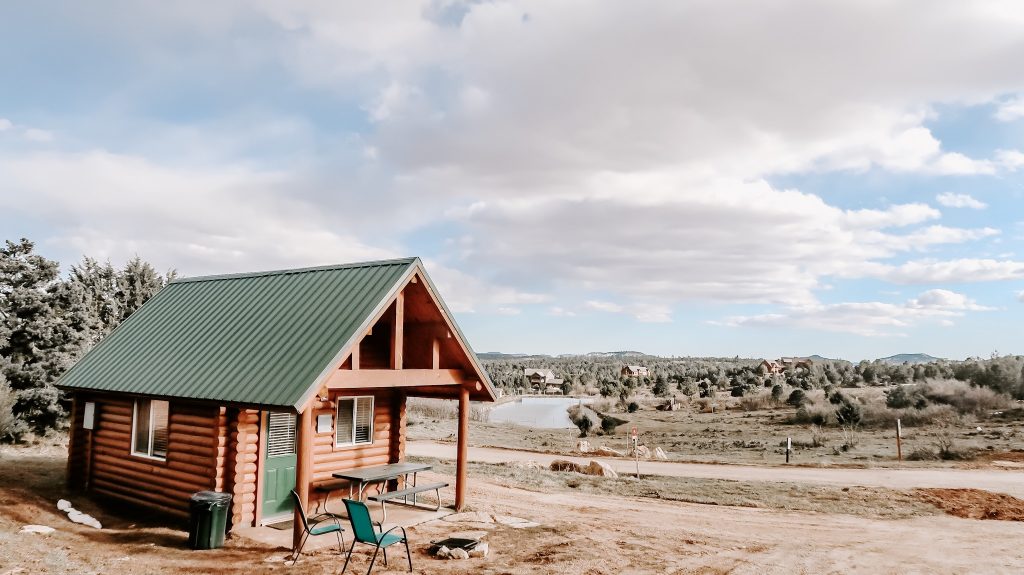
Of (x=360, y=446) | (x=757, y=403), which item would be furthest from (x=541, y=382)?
(x=360, y=446)

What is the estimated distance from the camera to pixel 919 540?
13766 millimetres

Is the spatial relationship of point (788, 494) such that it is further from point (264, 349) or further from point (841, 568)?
point (264, 349)

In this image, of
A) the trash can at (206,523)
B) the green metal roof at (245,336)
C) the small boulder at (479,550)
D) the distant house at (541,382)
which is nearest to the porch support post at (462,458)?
the small boulder at (479,550)

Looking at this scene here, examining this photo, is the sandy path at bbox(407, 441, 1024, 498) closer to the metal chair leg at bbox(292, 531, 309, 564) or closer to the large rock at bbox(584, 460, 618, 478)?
the large rock at bbox(584, 460, 618, 478)

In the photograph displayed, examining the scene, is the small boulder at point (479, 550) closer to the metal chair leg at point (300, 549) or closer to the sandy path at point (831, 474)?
the metal chair leg at point (300, 549)

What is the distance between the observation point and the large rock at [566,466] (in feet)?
78.7

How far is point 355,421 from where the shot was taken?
48.6ft

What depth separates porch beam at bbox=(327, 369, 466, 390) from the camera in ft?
38.2

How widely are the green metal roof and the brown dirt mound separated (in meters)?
15.9

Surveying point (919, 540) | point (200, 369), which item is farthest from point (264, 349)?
point (919, 540)

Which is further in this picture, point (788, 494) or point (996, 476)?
point (996, 476)

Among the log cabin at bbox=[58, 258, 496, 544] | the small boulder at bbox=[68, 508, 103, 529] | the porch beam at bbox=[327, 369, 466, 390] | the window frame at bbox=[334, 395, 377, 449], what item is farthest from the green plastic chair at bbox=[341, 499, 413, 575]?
the small boulder at bbox=[68, 508, 103, 529]

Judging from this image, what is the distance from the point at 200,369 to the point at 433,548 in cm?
603

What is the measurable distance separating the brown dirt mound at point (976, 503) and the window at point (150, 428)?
19.5 metres
